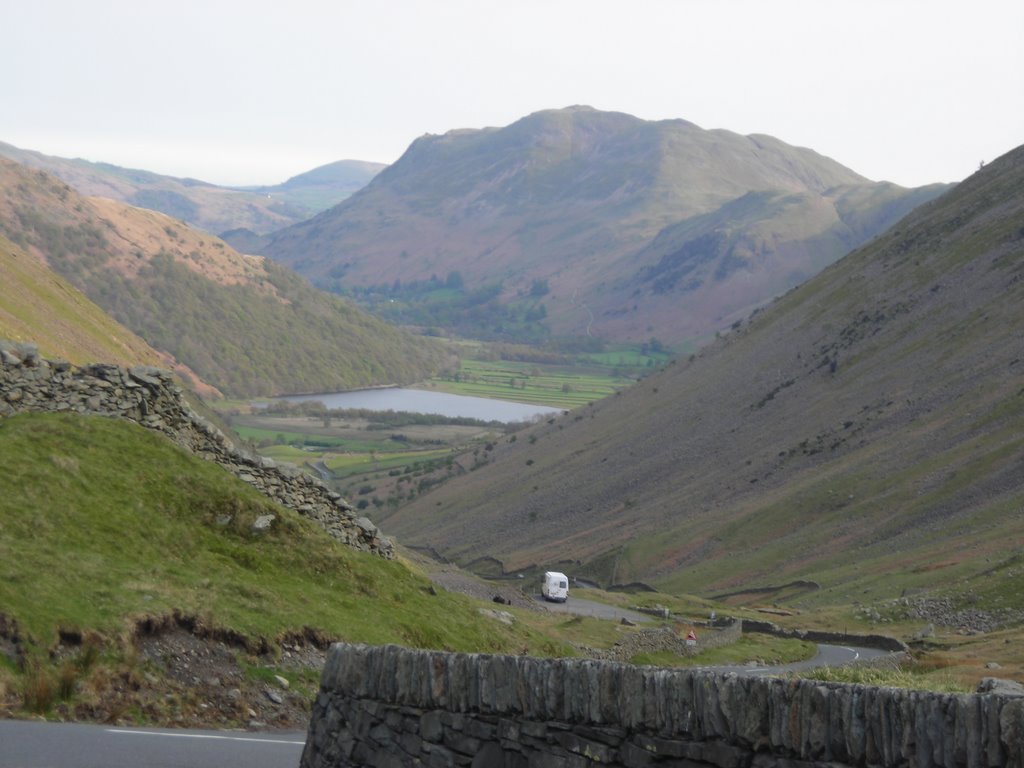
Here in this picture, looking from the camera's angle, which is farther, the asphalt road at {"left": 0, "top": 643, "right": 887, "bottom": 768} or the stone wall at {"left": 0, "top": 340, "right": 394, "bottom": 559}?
the stone wall at {"left": 0, "top": 340, "right": 394, "bottom": 559}

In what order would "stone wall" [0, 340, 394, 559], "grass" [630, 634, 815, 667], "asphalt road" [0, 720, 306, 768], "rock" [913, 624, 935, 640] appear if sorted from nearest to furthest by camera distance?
"asphalt road" [0, 720, 306, 768] → "stone wall" [0, 340, 394, 559] → "grass" [630, 634, 815, 667] → "rock" [913, 624, 935, 640]

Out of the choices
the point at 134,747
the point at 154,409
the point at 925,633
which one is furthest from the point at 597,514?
the point at 134,747

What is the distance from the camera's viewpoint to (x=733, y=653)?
42562mm

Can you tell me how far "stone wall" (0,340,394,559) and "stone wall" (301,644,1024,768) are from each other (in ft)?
41.6

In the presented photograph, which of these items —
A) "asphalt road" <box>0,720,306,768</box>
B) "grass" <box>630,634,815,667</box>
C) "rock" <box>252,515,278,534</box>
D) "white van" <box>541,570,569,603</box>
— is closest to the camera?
"asphalt road" <box>0,720,306,768</box>

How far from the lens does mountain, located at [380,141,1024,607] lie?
83.3 metres

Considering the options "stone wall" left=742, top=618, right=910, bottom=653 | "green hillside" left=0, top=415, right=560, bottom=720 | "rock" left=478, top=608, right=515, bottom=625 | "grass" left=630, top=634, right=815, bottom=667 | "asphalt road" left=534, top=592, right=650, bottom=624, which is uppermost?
"green hillside" left=0, top=415, right=560, bottom=720

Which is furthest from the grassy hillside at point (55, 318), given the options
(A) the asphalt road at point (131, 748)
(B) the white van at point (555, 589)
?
(A) the asphalt road at point (131, 748)

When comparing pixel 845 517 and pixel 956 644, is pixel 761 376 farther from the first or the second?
pixel 956 644

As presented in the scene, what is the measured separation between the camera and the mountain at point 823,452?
83312mm

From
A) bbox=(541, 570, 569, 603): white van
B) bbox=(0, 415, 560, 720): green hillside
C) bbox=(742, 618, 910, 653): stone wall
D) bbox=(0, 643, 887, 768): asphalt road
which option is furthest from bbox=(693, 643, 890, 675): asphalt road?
bbox=(0, 643, 887, 768): asphalt road

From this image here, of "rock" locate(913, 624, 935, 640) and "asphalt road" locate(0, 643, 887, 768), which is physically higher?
"asphalt road" locate(0, 643, 887, 768)

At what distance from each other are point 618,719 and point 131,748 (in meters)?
7.60

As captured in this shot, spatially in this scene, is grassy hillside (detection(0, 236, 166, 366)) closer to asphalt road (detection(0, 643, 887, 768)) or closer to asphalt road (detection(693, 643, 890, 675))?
asphalt road (detection(693, 643, 890, 675))
